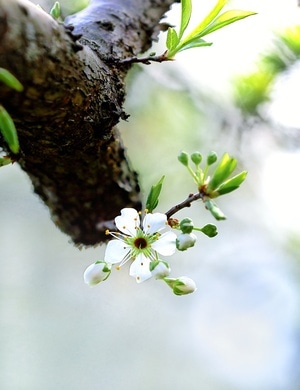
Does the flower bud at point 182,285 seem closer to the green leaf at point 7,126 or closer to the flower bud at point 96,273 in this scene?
the flower bud at point 96,273

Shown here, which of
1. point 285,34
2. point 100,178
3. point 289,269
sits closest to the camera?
point 100,178

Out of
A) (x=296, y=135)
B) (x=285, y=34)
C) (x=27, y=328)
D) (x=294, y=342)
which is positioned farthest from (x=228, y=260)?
(x=285, y=34)

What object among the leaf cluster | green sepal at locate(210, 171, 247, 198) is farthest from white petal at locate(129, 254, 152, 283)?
the leaf cluster

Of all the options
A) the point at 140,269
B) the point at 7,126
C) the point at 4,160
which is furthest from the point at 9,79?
the point at 140,269

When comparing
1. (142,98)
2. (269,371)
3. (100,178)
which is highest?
(100,178)

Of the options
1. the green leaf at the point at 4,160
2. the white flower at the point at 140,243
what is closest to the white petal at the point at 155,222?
the white flower at the point at 140,243

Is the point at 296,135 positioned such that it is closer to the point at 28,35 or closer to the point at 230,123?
the point at 230,123

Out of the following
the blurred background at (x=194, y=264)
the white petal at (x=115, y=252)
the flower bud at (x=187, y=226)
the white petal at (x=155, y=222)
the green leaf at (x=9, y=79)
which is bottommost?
the blurred background at (x=194, y=264)

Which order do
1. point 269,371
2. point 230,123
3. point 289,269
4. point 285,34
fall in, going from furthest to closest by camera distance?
point 269,371
point 289,269
point 230,123
point 285,34
